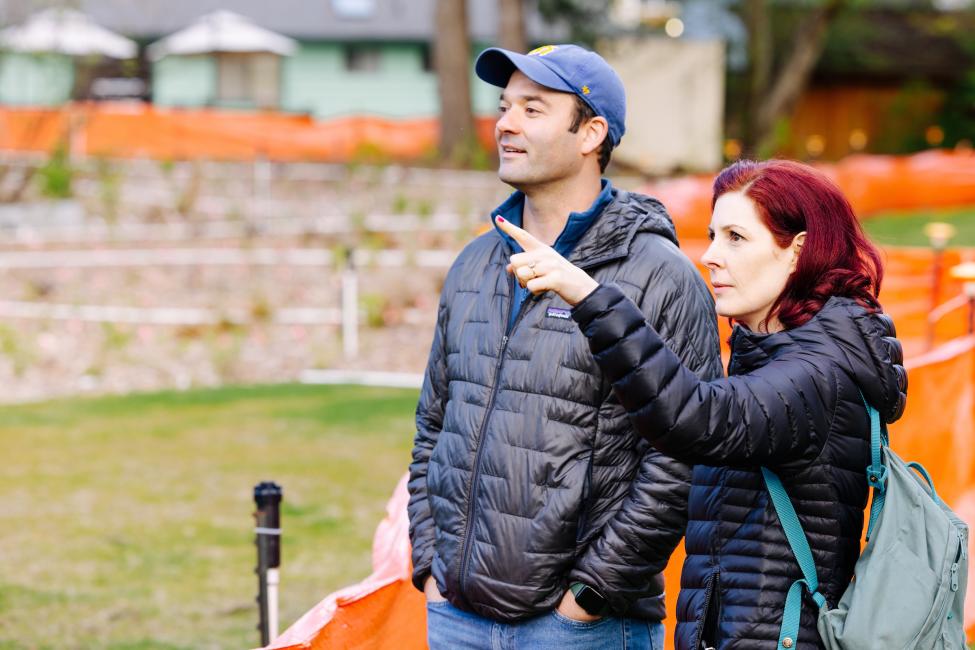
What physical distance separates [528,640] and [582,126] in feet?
4.00

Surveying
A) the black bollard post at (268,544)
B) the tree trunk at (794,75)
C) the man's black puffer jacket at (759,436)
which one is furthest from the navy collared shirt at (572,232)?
the tree trunk at (794,75)

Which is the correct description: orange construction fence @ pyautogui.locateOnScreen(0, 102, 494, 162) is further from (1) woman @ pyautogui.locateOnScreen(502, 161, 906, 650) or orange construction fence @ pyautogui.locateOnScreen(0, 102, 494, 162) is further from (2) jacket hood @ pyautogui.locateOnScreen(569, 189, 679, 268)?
(1) woman @ pyautogui.locateOnScreen(502, 161, 906, 650)

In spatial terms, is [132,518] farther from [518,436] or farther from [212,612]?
[518,436]

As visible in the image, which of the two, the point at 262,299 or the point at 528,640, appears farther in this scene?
the point at 262,299

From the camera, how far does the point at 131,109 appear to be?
3316cm

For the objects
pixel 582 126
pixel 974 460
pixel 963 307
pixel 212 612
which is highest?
pixel 582 126

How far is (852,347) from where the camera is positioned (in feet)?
9.55

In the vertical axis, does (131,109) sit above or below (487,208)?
above

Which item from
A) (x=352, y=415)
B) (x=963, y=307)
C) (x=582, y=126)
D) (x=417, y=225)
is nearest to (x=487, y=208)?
(x=417, y=225)

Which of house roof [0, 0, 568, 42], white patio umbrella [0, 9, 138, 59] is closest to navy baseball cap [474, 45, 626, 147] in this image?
white patio umbrella [0, 9, 138, 59]

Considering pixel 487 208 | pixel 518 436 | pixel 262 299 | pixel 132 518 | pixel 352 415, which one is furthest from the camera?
pixel 487 208

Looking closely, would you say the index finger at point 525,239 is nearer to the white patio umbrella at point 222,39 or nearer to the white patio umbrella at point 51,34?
the white patio umbrella at point 51,34

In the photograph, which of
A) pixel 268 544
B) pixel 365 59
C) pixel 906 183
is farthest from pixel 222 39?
pixel 268 544

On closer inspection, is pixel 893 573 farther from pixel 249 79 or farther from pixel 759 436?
pixel 249 79
